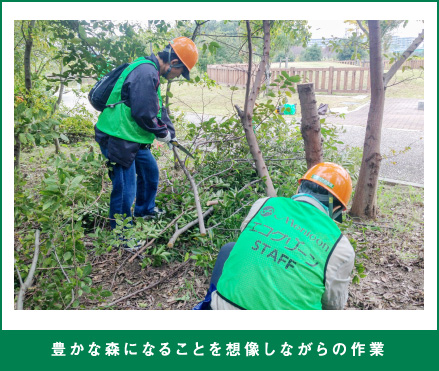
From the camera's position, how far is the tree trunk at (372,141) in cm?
329

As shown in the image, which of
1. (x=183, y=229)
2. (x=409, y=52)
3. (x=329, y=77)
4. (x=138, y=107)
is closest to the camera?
(x=138, y=107)

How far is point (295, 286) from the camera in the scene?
5.19ft

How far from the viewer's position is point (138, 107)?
2.79 metres

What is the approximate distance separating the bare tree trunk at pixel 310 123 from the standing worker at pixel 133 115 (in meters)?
0.98

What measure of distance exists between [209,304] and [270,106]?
7.96ft

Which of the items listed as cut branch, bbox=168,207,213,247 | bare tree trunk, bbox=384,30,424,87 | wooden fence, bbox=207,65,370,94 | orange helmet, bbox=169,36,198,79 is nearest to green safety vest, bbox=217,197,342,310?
cut branch, bbox=168,207,213,247

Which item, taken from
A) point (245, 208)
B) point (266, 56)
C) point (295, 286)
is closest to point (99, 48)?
point (266, 56)

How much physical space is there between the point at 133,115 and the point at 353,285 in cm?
220

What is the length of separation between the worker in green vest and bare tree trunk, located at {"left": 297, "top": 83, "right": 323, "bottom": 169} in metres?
1.37

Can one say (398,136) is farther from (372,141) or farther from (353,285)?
(353,285)

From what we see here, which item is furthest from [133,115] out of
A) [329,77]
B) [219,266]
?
[329,77]

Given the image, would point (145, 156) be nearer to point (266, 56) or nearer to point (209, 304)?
point (266, 56)

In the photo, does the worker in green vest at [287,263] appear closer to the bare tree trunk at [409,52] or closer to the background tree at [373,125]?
the background tree at [373,125]

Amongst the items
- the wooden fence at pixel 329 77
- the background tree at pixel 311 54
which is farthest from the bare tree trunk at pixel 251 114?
the background tree at pixel 311 54
